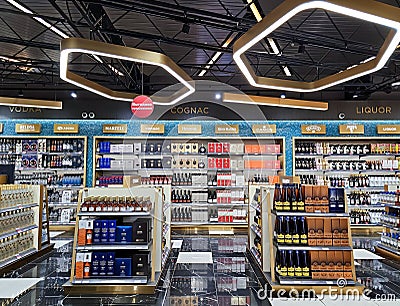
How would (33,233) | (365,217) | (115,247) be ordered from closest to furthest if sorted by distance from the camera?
(115,247), (33,233), (365,217)

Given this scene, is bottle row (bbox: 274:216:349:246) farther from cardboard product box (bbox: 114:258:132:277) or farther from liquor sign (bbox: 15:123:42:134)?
liquor sign (bbox: 15:123:42:134)

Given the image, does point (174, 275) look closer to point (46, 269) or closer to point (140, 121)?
point (46, 269)

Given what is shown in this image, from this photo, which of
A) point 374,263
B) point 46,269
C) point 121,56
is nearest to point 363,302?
point 374,263

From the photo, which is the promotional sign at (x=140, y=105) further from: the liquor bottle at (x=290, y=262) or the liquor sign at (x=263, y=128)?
the liquor sign at (x=263, y=128)

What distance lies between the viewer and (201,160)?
31.1 feet

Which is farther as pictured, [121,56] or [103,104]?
[103,104]

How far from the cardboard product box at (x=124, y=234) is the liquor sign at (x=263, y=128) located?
6.05 meters

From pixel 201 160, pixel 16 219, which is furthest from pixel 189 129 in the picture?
pixel 16 219

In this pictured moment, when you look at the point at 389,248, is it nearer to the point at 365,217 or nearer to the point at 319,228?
the point at 319,228

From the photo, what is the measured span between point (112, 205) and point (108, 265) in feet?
2.48

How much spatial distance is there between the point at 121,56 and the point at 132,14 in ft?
8.94

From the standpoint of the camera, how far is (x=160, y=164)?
31.2 feet

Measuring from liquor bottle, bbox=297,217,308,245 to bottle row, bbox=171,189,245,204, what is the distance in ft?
15.4

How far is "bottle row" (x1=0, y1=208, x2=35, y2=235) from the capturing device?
213 inches
